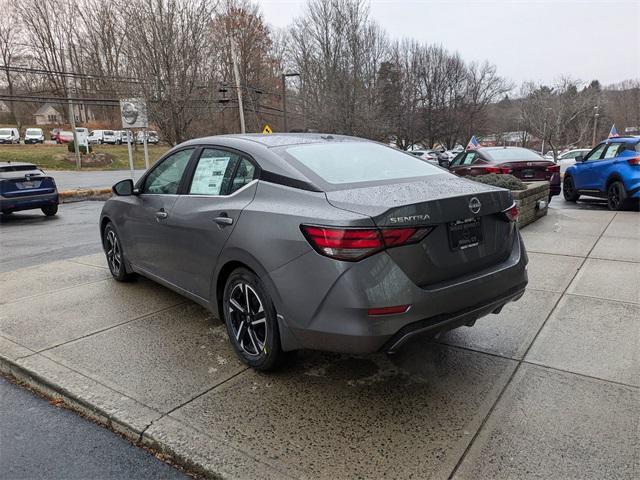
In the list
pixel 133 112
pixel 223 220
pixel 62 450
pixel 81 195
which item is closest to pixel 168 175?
pixel 223 220

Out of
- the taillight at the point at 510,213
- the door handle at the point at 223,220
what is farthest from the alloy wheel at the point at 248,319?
the taillight at the point at 510,213

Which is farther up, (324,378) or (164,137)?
(164,137)

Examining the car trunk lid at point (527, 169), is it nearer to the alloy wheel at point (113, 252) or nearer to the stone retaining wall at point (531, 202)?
the stone retaining wall at point (531, 202)

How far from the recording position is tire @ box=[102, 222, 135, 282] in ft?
16.9

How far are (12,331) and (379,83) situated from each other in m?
46.9

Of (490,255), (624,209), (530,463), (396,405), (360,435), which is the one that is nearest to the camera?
(530,463)

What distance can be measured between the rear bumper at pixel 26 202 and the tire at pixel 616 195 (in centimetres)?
1321

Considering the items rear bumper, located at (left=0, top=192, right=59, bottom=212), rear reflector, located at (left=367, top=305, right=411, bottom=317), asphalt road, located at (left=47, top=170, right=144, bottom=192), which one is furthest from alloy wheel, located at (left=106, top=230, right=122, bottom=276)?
asphalt road, located at (left=47, top=170, right=144, bottom=192)

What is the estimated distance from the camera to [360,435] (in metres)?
2.53

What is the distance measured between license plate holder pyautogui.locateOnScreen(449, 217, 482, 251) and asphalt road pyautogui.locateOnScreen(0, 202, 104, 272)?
619cm

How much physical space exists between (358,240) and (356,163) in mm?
1094

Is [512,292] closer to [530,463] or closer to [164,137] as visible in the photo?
[530,463]

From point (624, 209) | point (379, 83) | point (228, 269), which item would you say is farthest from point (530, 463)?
point (379, 83)

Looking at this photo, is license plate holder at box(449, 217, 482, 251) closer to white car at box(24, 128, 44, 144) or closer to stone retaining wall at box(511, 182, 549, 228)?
stone retaining wall at box(511, 182, 549, 228)
